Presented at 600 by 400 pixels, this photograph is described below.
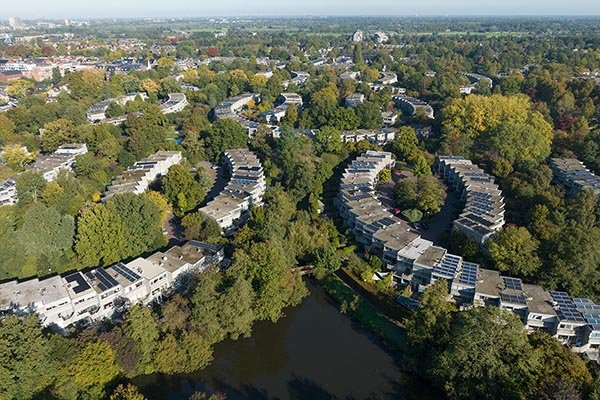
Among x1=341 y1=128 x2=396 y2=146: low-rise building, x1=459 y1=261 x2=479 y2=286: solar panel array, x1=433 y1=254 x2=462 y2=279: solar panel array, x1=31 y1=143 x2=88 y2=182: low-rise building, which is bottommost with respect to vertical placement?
x1=459 y1=261 x2=479 y2=286: solar panel array

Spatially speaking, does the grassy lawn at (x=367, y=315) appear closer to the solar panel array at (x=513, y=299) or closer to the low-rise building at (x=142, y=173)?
the solar panel array at (x=513, y=299)

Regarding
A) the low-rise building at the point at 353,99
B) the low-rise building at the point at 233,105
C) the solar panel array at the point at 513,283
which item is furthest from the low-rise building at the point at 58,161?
the low-rise building at the point at 353,99

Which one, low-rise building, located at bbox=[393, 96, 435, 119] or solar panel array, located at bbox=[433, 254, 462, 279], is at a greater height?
low-rise building, located at bbox=[393, 96, 435, 119]

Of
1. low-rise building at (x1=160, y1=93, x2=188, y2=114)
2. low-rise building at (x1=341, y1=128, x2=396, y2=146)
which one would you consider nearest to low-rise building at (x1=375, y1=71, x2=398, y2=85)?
low-rise building at (x1=341, y1=128, x2=396, y2=146)

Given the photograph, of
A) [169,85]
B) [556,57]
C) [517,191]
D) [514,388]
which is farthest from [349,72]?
[514,388]

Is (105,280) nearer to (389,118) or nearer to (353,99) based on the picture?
(389,118)

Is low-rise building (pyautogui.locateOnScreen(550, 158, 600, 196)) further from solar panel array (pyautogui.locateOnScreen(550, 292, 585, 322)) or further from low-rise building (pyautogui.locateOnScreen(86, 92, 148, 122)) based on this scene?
low-rise building (pyautogui.locateOnScreen(86, 92, 148, 122))
